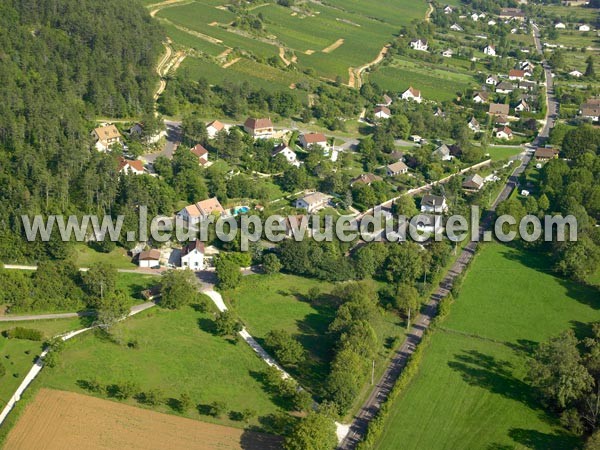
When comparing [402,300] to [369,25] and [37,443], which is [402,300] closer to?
[37,443]

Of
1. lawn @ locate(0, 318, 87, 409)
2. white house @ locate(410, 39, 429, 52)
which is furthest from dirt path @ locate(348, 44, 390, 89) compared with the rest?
lawn @ locate(0, 318, 87, 409)

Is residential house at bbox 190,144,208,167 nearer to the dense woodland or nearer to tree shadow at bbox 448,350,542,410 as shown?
the dense woodland

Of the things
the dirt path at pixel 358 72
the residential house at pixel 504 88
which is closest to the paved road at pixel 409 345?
the residential house at pixel 504 88

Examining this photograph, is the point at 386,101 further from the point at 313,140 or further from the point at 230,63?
the point at 230,63

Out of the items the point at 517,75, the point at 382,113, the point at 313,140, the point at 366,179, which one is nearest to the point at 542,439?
the point at 366,179

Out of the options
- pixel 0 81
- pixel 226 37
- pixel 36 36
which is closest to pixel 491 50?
pixel 226 37

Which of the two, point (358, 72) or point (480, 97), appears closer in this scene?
point (480, 97)

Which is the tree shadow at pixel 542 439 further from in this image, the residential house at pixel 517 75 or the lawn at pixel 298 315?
the residential house at pixel 517 75
